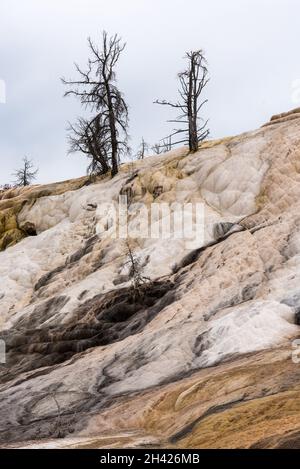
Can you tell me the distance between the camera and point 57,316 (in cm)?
1669

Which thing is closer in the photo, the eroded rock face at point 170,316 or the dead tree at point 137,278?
the eroded rock face at point 170,316

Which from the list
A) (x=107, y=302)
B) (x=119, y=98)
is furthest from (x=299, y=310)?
(x=119, y=98)

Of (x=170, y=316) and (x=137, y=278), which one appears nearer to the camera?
(x=170, y=316)

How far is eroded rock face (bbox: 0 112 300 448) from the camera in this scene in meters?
8.67

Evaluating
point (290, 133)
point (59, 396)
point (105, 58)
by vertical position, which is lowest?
point (59, 396)

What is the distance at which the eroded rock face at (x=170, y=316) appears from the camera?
8.67 metres

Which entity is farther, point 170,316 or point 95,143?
point 95,143

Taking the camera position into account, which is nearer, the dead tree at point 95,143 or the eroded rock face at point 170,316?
the eroded rock face at point 170,316

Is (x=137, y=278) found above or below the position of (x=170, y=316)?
above

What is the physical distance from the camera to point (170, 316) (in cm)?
1388

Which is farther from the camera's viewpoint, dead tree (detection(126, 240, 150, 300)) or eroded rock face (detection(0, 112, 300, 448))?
dead tree (detection(126, 240, 150, 300))

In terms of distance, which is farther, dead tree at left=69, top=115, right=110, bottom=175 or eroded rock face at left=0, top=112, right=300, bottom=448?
dead tree at left=69, top=115, right=110, bottom=175

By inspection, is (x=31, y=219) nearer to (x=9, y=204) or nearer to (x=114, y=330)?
(x=9, y=204)
